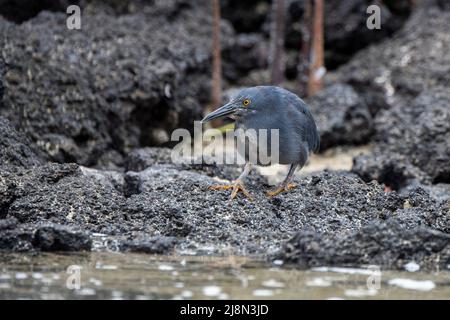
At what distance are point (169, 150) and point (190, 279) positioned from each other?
3.89 m

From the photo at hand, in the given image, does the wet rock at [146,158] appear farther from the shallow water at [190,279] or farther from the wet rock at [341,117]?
the wet rock at [341,117]

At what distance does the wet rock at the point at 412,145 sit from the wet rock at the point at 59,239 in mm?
4335

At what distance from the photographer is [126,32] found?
37.8ft

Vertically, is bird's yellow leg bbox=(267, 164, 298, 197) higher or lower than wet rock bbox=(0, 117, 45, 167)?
lower

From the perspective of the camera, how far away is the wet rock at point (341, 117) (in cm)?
1156

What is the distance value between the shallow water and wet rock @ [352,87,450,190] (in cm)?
392

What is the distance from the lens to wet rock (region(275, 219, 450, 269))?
17.5 feet

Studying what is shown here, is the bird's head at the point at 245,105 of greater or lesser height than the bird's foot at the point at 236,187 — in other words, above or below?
above

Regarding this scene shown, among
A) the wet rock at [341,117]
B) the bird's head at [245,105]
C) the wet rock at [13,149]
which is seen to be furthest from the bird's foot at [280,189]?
the wet rock at [341,117]

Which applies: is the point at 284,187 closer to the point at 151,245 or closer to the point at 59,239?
the point at 151,245

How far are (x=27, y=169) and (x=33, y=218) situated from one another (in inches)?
30.4

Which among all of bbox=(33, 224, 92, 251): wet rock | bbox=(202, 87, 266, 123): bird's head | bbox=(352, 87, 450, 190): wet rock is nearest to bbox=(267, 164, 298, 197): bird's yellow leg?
bbox=(202, 87, 266, 123): bird's head

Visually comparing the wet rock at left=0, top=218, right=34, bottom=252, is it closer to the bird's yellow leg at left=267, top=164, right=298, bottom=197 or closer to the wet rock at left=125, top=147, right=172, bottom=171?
the bird's yellow leg at left=267, top=164, right=298, bottom=197

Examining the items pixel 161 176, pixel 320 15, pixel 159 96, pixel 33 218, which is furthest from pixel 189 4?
pixel 33 218
